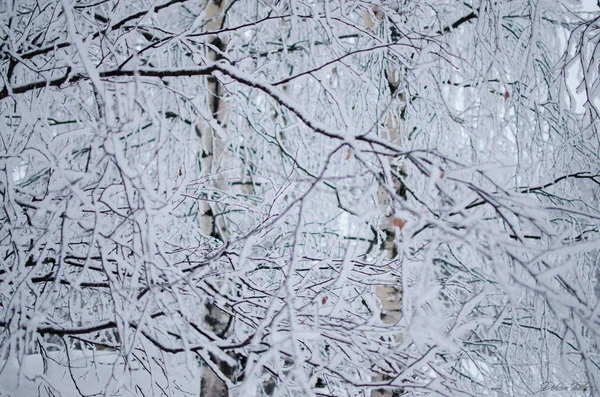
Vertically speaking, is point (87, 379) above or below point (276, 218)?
below

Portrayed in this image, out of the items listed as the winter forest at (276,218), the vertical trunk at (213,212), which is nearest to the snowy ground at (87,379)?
the winter forest at (276,218)

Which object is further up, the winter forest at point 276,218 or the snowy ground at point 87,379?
the winter forest at point 276,218

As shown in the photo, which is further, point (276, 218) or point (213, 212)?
point (213, 212)

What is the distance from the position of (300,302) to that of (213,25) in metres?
2.95

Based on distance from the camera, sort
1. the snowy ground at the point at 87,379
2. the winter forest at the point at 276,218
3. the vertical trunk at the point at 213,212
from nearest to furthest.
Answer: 1. the winter forest at the point at 276,218
2. the snowy ground at the point at 87,379
3. the vertical trunk at the point at 213,212

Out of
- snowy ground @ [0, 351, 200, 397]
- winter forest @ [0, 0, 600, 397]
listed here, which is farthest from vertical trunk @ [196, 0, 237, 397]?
snowy ground @ [0, 351, 200, 397]

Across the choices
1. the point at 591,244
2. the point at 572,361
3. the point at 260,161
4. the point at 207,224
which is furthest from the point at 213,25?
the point at 572,361

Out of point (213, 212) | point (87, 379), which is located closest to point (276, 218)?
point (213, 212)

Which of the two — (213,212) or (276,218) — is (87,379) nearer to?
(213,212)

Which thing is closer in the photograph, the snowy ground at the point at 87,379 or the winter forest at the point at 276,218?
the winter forest at the point at 276,218

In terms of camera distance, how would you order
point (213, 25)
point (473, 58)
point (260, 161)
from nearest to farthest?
point (473, 58)
point (213, 25)
point (260, 161)

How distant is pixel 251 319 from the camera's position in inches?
63.3

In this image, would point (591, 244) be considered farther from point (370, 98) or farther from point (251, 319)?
point (370, 98)

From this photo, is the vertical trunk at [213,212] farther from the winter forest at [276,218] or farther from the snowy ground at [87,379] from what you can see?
the snowy ground at [87,379]
